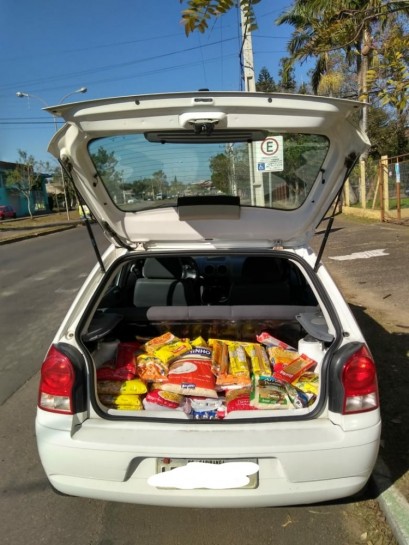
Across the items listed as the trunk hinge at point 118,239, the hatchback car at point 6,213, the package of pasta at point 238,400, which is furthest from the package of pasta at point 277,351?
the hatchback car at point 6,213

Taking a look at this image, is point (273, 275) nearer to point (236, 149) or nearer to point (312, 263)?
point (312, 263)

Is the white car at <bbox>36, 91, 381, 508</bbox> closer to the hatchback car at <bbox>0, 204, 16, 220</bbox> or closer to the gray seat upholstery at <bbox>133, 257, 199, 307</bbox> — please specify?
the gray seat upholstery at <bbox>133, 257, 199, 307</bbox>

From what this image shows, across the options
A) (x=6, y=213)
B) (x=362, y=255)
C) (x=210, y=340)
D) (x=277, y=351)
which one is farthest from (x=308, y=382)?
(x=6, y=213)

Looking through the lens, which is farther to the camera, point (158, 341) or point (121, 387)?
point (158, 341)

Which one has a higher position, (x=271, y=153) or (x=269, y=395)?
(x=271, y=153)

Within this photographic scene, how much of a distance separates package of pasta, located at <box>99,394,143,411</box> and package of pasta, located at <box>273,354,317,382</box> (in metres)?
0.82

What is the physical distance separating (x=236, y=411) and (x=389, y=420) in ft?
4.71

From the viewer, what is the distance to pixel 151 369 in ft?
9.62

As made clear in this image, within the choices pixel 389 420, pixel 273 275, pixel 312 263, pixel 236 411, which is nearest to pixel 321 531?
pixel 236 411

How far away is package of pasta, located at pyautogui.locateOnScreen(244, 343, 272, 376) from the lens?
293 cm

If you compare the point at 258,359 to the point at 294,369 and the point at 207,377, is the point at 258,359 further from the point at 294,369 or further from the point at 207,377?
the point at 207,377

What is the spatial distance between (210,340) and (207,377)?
1.73ft

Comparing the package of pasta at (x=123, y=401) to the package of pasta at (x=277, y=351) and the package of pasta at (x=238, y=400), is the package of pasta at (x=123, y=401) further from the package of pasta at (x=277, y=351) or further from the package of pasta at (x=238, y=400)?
the package of pasta at (x=277, y=351)

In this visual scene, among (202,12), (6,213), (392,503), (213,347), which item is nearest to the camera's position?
(202,12)
